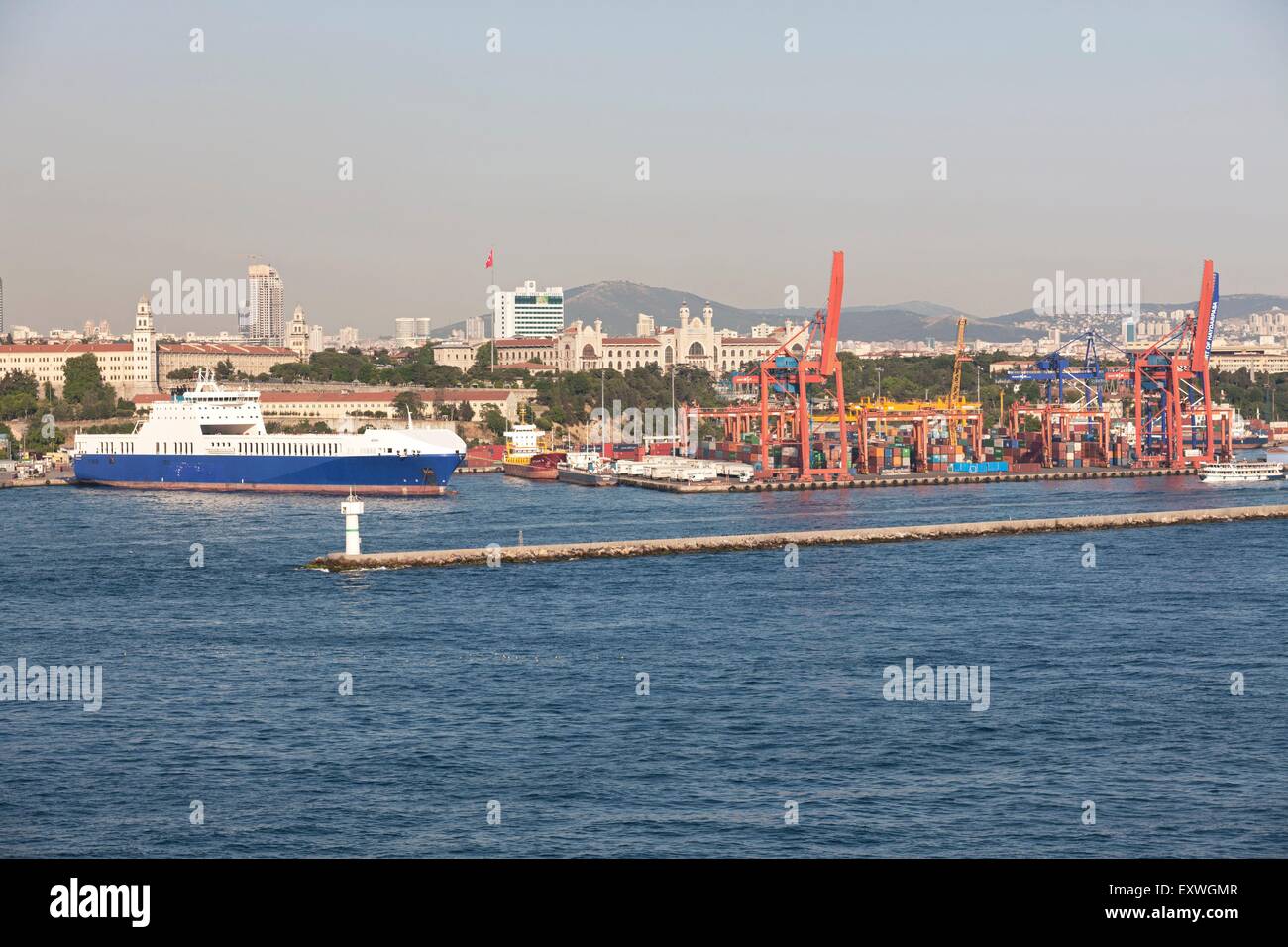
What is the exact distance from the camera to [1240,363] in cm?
17725

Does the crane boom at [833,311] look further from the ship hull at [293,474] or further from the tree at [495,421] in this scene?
the tree at [495,421]

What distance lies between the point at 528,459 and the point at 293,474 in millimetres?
21316

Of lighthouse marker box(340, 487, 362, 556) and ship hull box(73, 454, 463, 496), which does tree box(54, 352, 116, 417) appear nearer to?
ship hull box(73, 454, 463, 496)

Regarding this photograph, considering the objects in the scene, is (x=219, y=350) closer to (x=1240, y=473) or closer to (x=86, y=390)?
(x=86, y=390)

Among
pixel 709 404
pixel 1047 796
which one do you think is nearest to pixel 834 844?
pixel 1047 796

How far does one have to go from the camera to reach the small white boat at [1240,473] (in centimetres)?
7206

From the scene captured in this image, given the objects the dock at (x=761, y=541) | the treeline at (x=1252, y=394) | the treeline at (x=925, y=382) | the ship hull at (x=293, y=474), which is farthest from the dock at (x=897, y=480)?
the treeline at (x=1252, y=394)

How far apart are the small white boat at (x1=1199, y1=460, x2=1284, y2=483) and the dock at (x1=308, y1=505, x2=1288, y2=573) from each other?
20.7m

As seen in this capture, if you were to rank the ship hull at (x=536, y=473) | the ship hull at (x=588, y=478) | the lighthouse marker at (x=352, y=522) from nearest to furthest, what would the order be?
the lighthouse marker at (x=352, y=522)
the ship hull at (x=588, y=478)
the ship hull at (x=536, y=473)

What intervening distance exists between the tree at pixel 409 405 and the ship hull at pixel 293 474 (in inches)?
1344

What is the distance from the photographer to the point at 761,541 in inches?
1708

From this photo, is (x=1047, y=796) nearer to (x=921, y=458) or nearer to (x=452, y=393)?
(x=921, y=458)

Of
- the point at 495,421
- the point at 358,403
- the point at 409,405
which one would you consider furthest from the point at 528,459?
the point at 358,403

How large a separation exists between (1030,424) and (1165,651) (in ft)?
204
